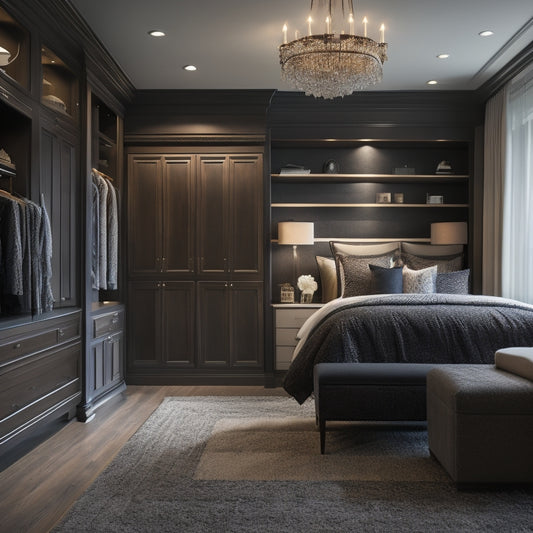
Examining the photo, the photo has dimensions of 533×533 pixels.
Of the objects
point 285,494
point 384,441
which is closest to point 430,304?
point 384,441

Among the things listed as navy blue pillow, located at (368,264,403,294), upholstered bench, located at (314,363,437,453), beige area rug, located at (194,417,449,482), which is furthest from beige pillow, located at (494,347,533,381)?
navy blue pillow, located at (368,264,403,294)

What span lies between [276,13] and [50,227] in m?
1.98

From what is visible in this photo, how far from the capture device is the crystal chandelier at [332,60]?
3434mm

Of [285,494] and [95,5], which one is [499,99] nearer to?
[95,5]

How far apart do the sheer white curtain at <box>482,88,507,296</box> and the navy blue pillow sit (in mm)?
895

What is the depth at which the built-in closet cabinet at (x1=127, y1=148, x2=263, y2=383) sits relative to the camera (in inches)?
215

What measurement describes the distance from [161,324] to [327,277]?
162 centimetres

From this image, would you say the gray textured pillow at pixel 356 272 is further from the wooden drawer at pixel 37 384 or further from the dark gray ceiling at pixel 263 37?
the wooden drawer at pixel 37 384

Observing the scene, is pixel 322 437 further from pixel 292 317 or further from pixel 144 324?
pixel 144 324

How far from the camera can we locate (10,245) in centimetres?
322

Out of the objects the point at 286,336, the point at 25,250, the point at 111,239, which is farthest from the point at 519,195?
the point at 25,250

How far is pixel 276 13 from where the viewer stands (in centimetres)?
384

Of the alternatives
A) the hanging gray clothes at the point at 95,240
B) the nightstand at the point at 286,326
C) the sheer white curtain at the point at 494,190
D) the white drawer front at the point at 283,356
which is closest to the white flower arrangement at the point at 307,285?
the nightstand at the point at 286,326

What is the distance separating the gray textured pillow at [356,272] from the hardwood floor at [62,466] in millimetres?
1904
